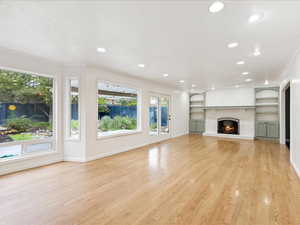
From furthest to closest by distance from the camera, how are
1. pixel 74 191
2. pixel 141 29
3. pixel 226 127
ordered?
pixel 226 127
pixel 74 191
pixel 141 29

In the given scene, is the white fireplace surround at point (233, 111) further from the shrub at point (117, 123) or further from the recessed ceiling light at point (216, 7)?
the recessed ceiling light at point (216, 7)

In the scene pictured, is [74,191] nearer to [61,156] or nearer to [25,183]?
[25,183]

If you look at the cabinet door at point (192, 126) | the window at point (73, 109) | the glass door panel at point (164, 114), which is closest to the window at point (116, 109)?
the window at point (73, 109)

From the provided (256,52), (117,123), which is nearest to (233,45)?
(256,52)

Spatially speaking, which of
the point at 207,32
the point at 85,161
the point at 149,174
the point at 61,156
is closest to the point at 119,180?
the point at 149,174

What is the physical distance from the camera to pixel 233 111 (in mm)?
8422

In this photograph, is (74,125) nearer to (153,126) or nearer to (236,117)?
(153,126)

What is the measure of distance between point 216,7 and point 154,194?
2.80 m

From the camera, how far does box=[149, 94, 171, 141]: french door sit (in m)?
6.98

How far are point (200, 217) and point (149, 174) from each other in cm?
155

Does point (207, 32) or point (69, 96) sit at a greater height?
point (207, 32)

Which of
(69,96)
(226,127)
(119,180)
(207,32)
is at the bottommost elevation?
(119,180)

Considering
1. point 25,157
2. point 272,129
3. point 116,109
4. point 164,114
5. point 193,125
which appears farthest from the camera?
point 193,125

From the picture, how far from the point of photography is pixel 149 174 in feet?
11.1
